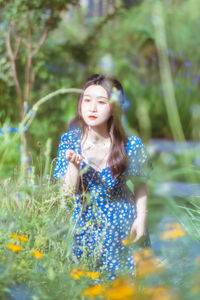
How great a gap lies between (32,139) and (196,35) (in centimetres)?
542

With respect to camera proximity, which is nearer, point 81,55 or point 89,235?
point 89,235

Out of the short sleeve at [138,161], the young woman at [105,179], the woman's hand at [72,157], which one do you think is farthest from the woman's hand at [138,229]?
the woman's hand at [72,157]

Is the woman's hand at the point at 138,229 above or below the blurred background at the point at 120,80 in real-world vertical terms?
below

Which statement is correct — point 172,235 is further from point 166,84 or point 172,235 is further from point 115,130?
point 166,84

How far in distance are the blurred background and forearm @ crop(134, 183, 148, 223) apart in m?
0.06

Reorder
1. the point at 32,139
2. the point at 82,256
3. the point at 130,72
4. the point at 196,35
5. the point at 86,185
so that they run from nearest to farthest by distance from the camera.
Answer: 1. the point at 82,256
2. the point at 86,185
3. the point at 32,139
4. the point at 130,72
5. the point at 196,35

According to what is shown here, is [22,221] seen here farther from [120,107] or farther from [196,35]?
[196,35]

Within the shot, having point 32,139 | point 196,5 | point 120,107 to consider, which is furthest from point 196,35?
point 120,107

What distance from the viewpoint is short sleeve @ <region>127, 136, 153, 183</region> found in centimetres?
243

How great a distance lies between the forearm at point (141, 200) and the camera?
7.87 ft

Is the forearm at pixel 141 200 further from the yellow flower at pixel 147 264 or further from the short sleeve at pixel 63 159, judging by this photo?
the yellow flower at pixel 147 264

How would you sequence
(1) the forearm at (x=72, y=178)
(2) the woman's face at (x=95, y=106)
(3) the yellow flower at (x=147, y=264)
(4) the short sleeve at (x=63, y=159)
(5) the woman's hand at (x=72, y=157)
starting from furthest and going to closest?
(4) the short sleeve at (x=63, y=159)
(2) the woman's face at (x=95, y=106)
(1) the forearm at (x=72, y=178)
(5) the woman's hand at (x=72, y=157)
(3) the yellow flower at (x=147, y=264)

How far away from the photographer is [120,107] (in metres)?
2.41

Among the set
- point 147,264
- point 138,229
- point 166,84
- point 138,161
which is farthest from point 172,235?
point 166,84
